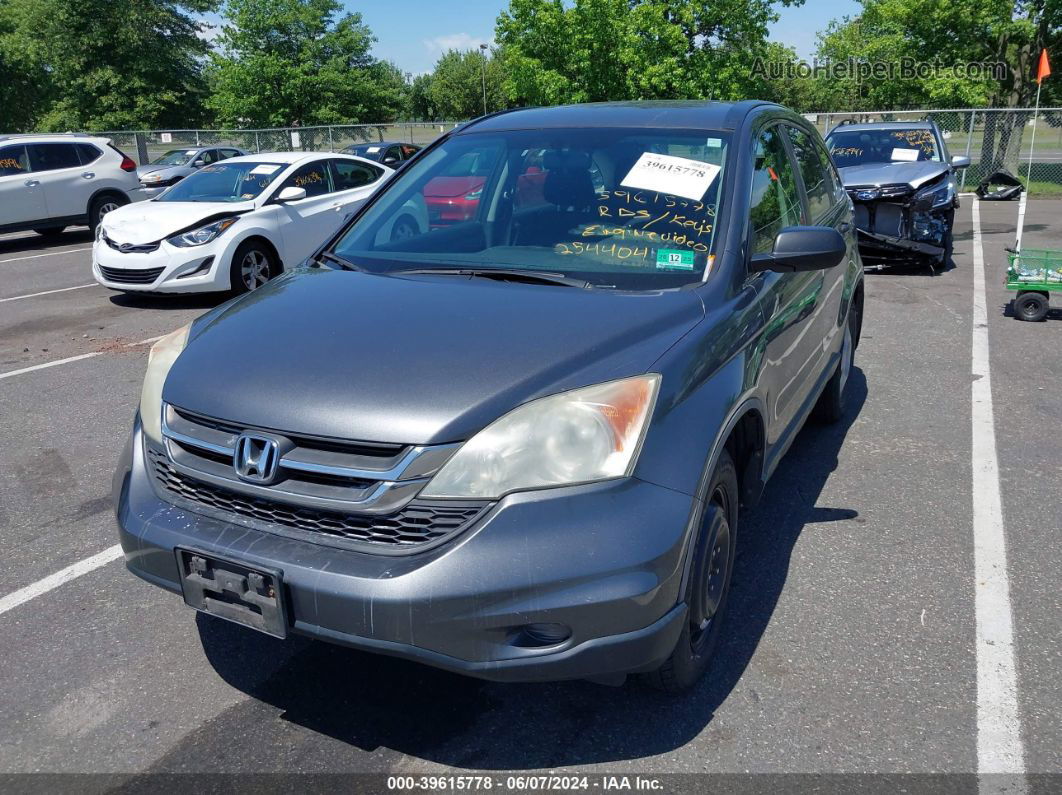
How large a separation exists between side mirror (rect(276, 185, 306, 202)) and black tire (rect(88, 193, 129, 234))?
7547 millimetres

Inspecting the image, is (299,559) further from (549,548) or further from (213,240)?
(213,240)

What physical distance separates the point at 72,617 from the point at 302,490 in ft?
5.41

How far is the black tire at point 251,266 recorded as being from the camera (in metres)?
9.34

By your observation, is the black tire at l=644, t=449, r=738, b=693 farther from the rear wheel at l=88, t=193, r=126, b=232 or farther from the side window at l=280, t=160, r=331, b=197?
the rear wheel at l=88, t=193, r=126, b=232

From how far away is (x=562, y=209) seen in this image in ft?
11.3

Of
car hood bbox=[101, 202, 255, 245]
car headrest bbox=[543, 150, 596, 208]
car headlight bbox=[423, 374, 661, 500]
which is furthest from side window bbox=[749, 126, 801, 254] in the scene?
A: car hood bbox=[101, 202, 255, 245]

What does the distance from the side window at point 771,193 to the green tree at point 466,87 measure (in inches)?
3172

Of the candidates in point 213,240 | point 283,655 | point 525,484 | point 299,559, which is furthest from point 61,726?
point 213,240

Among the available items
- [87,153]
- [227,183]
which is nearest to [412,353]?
[227,183]

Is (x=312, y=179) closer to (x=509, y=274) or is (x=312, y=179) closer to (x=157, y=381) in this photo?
(x=509, y=274)

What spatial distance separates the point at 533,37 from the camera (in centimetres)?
Answer: 3044

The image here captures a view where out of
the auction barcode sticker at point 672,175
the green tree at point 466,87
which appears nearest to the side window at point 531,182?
the auction barcode sticker at point 672,175

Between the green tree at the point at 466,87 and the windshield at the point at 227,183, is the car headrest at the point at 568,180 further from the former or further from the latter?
the green tree at the point at 466,87

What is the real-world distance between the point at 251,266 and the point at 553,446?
8020mm
